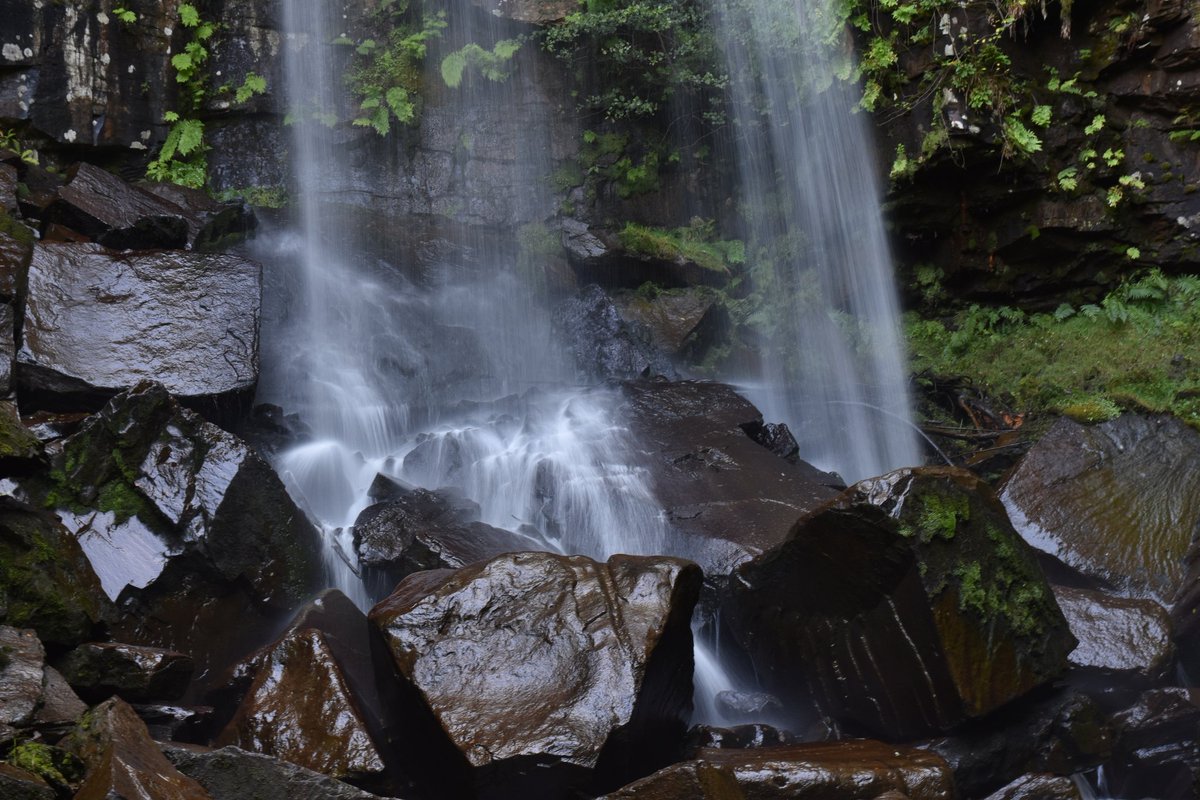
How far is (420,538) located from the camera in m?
6.38

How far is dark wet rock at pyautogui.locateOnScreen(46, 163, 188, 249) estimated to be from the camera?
903 centimetres

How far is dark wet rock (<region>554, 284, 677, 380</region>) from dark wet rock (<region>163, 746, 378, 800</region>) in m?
7.61

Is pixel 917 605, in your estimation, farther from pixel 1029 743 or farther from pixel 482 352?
pixel 482 352

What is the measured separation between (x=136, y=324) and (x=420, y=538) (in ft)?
11.4

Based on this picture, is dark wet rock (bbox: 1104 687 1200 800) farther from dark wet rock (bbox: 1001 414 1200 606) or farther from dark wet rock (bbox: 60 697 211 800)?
dark wet rock (bbox: 60 697 211 800)

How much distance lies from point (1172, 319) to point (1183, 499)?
9.81 feet

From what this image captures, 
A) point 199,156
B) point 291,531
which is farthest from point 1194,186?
point 199,156

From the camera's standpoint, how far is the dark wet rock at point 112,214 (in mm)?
9031

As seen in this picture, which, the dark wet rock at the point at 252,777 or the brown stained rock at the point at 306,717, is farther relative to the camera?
the brown stained rock at the point at 306,717

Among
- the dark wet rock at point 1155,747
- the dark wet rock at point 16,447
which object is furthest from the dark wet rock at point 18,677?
the dark wet rock at point 1155,747

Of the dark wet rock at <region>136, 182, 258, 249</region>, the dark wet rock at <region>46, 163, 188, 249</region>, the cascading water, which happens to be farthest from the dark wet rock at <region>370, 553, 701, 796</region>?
the dark wet rock at <region>136, 182, 258, 249</region>

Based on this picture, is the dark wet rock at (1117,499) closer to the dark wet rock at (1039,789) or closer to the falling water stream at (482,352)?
the falling water stream at (482,352)

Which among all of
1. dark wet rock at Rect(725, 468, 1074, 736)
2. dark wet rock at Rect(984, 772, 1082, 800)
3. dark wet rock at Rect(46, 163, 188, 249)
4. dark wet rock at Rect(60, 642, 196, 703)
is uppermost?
dark wet rock at Rect(46, 163, 188, 249)

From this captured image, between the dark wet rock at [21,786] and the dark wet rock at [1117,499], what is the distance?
265 inches
